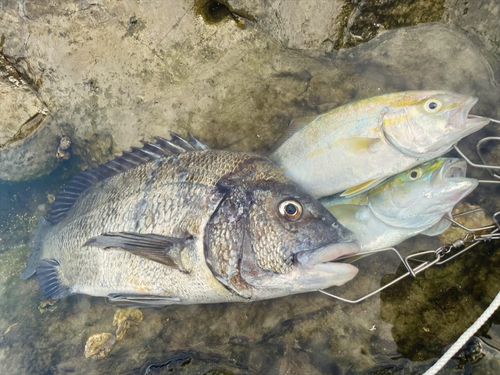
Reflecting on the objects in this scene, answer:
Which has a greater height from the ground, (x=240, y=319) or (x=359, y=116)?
(x=359, y=116)

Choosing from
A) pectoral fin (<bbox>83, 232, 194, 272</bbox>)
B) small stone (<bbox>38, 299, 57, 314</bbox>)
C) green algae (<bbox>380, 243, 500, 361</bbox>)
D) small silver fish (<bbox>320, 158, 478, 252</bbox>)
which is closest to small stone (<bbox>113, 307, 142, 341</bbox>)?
small stone (<bbox>38, 299, 57, 314</bbox>)

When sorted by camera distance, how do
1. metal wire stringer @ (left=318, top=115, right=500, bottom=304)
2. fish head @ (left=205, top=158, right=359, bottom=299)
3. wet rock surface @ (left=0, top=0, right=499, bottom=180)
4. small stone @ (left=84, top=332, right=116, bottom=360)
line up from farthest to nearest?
small stone @ (left=84, top=332, right=116, bottom=360), wet rock surface @ (left=0, top=0, right=499, bottom=180), metal wire stringer @ (left=318, top=115, right=500, bottom=304), fish head @ (left=205, top=158, right=359, bottom=299)

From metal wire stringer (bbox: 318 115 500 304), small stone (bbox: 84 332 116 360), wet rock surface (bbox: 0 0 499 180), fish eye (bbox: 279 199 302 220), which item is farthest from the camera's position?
small stone (bbox: 84 332 116 360)

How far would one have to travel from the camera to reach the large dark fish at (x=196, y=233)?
2072 millimetres

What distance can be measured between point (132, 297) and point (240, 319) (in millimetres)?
947

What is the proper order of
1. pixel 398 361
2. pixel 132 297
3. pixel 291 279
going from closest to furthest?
pixel 291 279
pixel 398 361
pixel 132 297

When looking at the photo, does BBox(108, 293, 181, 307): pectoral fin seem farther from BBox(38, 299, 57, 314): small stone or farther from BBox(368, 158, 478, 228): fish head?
BBox(368, 158, 478, 228): fish head

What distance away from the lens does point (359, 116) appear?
2.42 meters

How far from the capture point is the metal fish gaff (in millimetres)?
2227

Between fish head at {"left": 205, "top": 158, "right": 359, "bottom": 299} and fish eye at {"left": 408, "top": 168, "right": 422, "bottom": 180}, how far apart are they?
746 mm

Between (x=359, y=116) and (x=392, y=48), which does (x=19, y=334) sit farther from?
(x=392, y=48)

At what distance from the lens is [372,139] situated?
2.38m

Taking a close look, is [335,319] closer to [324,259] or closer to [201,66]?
[324,259]

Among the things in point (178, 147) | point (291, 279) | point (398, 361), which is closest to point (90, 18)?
point (178, 147)
